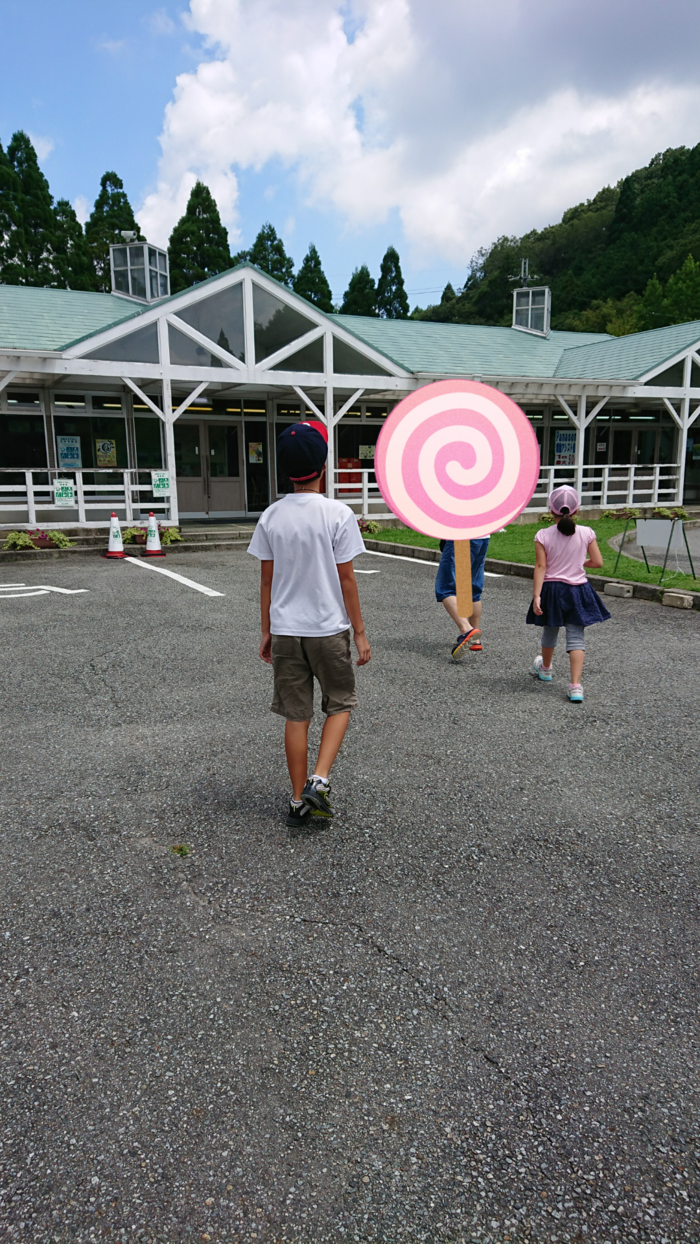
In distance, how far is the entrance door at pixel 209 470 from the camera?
1822 cm

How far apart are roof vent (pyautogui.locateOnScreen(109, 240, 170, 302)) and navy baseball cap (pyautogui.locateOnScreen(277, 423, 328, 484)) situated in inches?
761

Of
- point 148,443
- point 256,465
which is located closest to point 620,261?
point 256,465

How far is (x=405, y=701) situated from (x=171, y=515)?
1110 cm

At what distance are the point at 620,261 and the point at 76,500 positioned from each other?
2020 inches

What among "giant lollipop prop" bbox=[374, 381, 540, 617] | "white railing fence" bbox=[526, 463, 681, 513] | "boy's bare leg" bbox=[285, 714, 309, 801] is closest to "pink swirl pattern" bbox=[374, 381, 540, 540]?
"giant lollipop prop" bbox=[374, 381, 540, 617]

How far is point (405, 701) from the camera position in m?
5.23

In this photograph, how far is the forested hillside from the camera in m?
46.2

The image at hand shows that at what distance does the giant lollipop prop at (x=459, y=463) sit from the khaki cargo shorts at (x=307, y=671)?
1.14 metres

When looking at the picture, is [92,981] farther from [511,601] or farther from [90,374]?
[90,374]

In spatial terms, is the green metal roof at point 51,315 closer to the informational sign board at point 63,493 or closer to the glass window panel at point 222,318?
the glass window panel at point 222,318

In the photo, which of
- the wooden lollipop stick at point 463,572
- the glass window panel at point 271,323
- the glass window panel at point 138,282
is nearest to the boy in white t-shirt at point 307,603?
the wooden lollipop stick at point 463,572

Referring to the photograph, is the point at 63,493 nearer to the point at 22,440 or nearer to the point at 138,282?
the point at 22,440

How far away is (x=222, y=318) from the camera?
15320 mm

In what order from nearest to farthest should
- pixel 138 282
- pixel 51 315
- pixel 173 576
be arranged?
pixel 173 576 < pixel 51 315 < pixel 138 282
